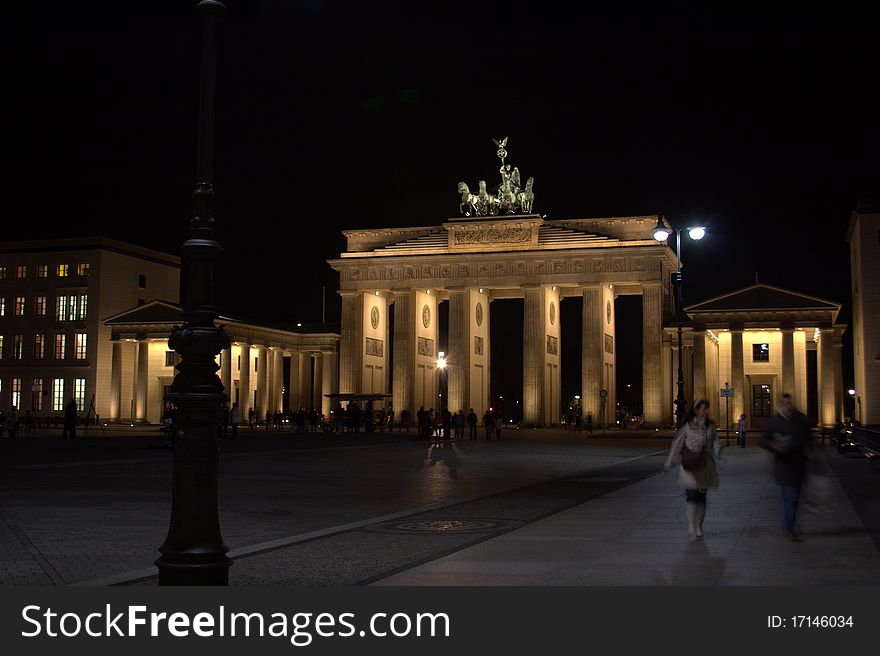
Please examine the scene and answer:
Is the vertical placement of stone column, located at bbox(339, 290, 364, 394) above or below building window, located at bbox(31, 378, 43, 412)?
above

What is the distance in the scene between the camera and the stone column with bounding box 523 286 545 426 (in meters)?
83.7

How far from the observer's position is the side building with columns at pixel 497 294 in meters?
83.0

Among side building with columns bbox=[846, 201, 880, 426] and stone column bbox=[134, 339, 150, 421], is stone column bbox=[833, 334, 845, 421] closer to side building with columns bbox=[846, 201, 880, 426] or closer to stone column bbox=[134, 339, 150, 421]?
side building with columns bbox=[846, 201, 880, 426]

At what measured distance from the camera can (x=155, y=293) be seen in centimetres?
10631

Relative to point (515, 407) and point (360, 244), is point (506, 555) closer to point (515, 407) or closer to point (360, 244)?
point (360, 244)

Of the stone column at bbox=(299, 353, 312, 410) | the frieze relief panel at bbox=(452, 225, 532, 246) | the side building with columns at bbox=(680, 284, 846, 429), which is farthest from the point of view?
the stone column at bbox=(299, 353, 312, 410)

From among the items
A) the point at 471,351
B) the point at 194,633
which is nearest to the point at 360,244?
the point at 471,351

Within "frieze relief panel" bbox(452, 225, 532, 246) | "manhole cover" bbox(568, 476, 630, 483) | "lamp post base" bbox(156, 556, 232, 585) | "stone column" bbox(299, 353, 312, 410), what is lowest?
"manhole cover" bbox(568, 476, 630, 483)

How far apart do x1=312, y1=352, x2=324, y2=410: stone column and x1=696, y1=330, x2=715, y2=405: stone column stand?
42.0m

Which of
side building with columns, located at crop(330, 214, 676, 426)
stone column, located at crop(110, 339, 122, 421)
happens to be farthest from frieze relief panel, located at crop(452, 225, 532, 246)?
stone column, located at crop(110, 339, 122, 421)

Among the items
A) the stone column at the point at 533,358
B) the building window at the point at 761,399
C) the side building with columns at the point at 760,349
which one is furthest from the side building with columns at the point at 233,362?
the building window at the point at 761,399

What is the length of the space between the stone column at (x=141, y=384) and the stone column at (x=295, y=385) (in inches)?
708

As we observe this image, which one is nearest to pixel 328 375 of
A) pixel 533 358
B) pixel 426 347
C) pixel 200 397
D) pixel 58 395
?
pixel 426 347

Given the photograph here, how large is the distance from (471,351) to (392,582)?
77.1 m
